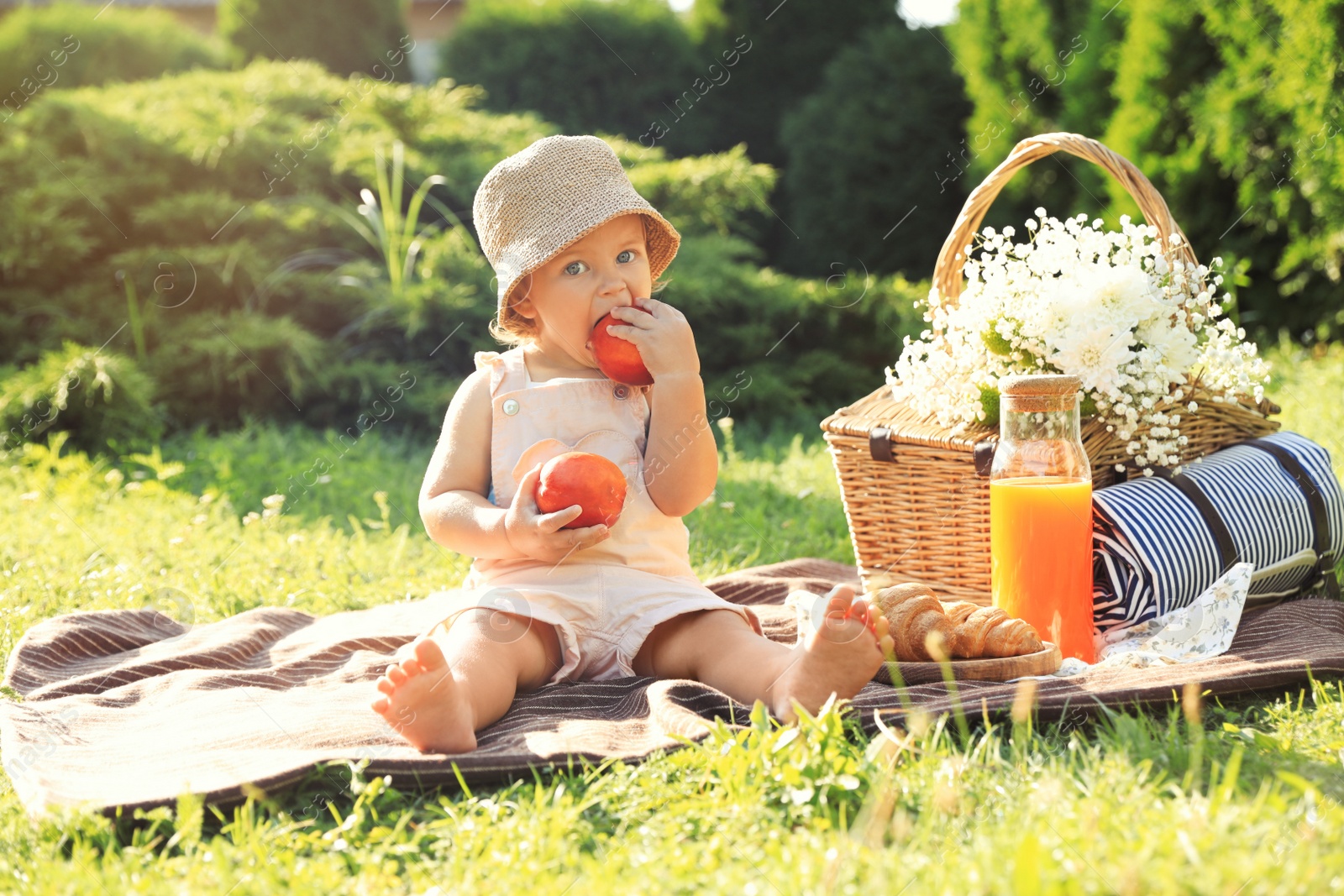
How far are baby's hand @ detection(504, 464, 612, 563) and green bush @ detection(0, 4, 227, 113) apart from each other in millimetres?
8263

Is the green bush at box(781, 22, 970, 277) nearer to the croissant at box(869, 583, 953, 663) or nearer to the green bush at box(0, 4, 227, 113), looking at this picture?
the green bush at box(0, 4, 227, 113)

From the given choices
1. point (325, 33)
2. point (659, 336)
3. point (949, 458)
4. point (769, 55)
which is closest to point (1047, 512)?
point (949, 458)

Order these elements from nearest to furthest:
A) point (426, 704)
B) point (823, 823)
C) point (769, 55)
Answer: point (823, 823), point (426, 704), point (769, 55)

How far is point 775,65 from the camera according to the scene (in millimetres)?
9805

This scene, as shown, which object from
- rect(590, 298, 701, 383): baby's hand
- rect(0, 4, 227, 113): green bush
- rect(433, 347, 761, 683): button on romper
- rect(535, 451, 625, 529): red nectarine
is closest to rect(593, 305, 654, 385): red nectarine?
rect(590, 298, 701, 383): baby's hand

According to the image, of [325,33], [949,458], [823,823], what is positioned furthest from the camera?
[325,33]

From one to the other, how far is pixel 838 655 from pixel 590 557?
0.66m

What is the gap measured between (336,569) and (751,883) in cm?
234

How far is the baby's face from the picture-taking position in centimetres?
235

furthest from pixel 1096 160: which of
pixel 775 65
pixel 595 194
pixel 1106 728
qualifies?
pixel 775 65

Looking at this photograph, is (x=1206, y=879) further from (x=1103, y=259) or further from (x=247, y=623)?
(x=247, y=623)

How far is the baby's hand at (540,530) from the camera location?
2090 millimetres

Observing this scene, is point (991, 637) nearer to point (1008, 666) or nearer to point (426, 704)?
point (1008, 666)

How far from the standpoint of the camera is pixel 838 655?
1895 mm
